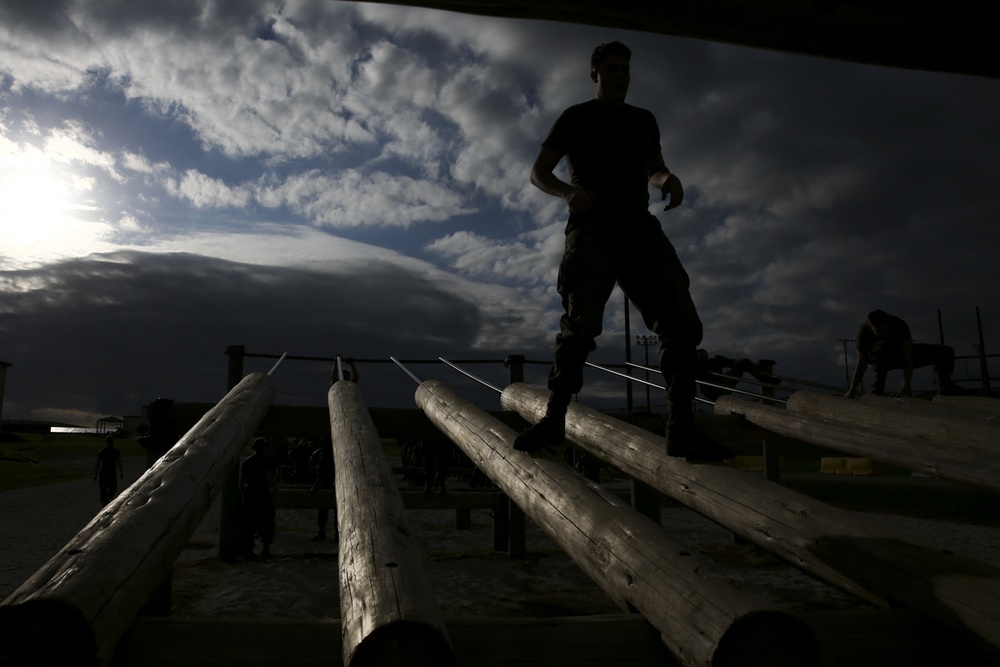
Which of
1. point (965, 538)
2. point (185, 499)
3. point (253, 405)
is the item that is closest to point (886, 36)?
point (185, 499)

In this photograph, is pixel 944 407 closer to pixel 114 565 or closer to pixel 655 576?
pixel 655 576

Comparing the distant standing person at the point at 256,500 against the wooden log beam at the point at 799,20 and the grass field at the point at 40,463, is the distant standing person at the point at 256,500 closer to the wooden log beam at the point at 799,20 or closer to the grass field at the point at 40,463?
the wooden log beam at the point at 799,20

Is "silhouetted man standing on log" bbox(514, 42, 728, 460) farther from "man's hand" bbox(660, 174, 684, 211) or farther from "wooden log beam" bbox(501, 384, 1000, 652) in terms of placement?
"wooden log beam" bbox(501, 384, 1000, 652)

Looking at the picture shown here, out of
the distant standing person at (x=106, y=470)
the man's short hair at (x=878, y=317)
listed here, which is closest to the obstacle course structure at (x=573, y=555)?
the man's short hair at (x=878, y=317)

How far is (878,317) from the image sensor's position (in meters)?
6.43

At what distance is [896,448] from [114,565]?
147 inches

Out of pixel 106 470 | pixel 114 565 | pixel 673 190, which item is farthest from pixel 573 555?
pixel 106 470

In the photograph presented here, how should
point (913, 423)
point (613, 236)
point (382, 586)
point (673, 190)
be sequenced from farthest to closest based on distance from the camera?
point (913, 423), point (673, 190), point (613, 236), point (382, 586)

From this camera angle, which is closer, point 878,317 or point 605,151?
point 605,151

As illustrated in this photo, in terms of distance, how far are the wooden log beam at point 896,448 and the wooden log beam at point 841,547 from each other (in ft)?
2.45

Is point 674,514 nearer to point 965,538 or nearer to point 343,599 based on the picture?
point 965,538

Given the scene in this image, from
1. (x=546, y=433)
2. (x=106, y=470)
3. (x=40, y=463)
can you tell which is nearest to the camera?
(x=546, y=433)

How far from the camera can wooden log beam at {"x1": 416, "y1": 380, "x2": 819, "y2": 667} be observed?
66.0 inches

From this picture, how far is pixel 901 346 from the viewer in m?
6.38
